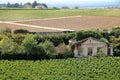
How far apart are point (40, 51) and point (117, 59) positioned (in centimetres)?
760

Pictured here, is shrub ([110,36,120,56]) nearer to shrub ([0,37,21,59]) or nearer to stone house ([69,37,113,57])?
stone house ([69,37,113,57])

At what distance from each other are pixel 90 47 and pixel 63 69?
344 inches

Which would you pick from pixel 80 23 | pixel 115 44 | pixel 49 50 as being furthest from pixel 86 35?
pixel 80 23

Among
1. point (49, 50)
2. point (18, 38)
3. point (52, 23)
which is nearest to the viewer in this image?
point (49, 50)

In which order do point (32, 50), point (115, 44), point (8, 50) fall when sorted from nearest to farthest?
point (8, 50), point (32, 50), point (115, 44)

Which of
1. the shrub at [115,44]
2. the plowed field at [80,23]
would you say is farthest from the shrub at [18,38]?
the plowed field at [80,23]

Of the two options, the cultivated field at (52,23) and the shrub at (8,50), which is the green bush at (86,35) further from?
the cultivated field at (52,23)

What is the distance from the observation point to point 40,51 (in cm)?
3675

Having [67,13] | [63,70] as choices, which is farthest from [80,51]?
[67,13]

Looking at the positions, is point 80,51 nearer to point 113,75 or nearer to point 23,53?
point 23,53

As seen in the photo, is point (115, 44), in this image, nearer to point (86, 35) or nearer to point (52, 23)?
point (86, 35)

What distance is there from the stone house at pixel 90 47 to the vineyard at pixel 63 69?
12.1 feet

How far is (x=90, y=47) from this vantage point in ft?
129

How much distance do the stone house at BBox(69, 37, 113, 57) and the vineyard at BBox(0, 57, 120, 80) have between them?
3.69 metres
